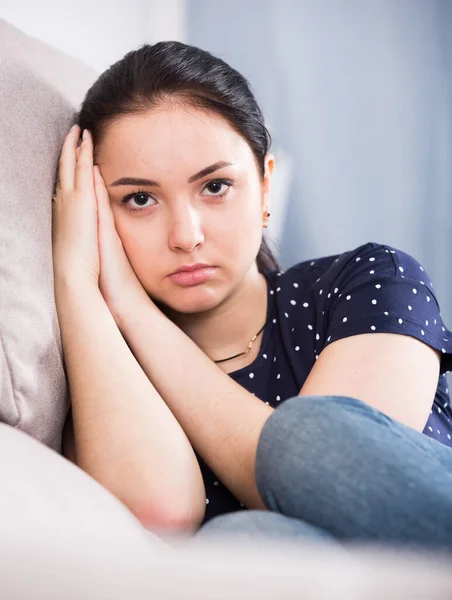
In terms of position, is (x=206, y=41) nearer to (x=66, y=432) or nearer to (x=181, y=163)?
(x=181, y=163)

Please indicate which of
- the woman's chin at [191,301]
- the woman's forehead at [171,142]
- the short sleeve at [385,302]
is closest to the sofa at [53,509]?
the woman's forehead at [171,142]

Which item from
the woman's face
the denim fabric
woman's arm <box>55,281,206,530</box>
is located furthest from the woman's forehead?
the denim fabric

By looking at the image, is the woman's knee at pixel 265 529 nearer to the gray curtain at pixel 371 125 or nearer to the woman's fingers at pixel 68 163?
the woman's fingers at pixel 68 163

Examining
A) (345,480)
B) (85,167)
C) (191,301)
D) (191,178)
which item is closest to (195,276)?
(191,301)

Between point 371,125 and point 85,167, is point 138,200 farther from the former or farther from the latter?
point 371,125

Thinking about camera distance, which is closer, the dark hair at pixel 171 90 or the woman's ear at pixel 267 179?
the dark hair at pixel 171 90

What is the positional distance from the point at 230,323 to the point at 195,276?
16 cm

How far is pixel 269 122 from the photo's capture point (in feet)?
6.89

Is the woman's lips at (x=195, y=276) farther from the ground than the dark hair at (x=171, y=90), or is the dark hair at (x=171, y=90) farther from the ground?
the dark hair at (x=171, y=90)

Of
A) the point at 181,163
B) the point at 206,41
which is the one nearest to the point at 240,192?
the point at 181,163

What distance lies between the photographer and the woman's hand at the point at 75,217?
1.12 m

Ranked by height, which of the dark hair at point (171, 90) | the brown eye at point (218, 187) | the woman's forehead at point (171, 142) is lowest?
the brown eye at point (218, 187)

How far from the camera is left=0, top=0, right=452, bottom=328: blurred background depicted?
6.76ft

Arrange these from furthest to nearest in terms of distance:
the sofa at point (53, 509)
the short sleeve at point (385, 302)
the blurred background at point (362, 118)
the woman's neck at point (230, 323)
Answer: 1. the blurred background at point (362, 118)
2. the woman's neck at point (230, 323)
3. the short sleeve at point (385, 302)
4. the sofa at point (53, 509)
